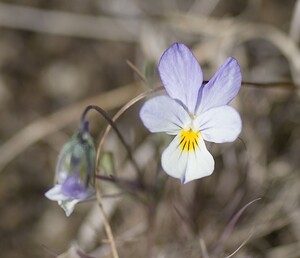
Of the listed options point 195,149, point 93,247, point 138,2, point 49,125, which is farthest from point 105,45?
point 195,149

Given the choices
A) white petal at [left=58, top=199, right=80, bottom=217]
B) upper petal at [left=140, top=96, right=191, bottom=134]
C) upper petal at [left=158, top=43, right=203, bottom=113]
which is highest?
upper petal at [left=158, top=43, right=203, bottom=113]

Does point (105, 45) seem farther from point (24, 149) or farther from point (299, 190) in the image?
point (299, 190)

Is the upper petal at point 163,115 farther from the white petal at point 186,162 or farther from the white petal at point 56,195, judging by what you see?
the white petal at point 56,195

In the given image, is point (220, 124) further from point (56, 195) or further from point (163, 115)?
point (56, 195)

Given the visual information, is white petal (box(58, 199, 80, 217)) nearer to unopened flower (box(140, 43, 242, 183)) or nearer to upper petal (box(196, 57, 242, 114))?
unopened flower (box(140, 43, 242, 183))

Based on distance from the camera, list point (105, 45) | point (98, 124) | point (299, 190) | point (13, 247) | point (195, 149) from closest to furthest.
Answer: point (195, 149) < point (299, 190) < point (13, 247) < point (98, 124) < point (105, 45)

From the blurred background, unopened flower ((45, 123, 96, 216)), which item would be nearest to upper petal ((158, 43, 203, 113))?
unopened flower ((45, 123, 96, 216))

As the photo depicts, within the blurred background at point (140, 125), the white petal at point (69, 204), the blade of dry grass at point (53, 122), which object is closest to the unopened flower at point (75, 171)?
the white petal at point (69, 204)
